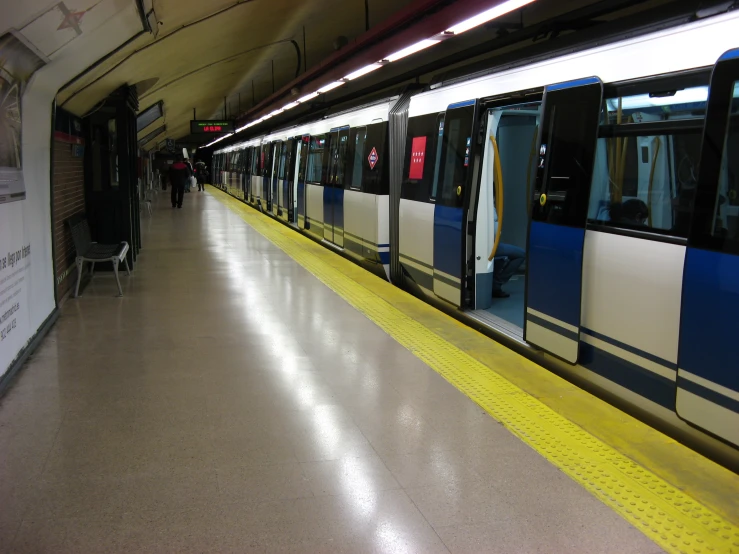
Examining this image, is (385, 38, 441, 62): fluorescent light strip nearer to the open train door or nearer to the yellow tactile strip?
the open train door

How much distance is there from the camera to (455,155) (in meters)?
6.43

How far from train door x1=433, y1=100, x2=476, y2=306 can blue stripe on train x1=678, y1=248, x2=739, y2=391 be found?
2.94 meters

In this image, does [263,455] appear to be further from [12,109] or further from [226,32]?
[226,32]

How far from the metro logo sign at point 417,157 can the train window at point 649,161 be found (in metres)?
3.16

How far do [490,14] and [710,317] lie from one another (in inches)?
110

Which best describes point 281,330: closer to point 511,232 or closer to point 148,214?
point 511,232

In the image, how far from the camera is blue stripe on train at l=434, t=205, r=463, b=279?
6.32 metres

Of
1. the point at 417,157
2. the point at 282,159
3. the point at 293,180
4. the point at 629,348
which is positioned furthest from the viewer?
the point at 282,159

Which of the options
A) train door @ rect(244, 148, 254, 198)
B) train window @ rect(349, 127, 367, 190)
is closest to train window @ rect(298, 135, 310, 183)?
train window @ rect(349, 127, 367, 190)

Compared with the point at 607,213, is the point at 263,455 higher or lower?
lower

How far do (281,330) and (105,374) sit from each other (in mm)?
1679

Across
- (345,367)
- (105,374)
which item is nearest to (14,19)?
(105,374)

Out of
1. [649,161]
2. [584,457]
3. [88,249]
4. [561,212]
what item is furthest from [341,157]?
[584,457]

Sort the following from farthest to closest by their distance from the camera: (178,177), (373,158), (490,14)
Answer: (178,177), (373,158), (490,14)
